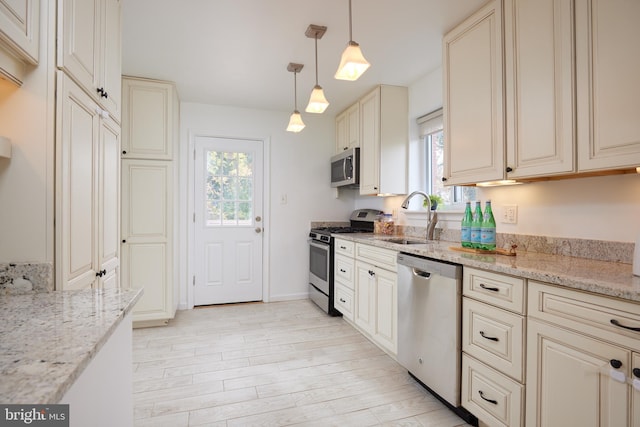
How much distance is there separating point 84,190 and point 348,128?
9.86ft

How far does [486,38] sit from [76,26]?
2.06m

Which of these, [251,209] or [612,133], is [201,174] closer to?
[251,209]

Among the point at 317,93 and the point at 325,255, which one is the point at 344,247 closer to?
the point at 325,255

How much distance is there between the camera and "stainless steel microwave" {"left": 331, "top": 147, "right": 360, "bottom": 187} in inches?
140

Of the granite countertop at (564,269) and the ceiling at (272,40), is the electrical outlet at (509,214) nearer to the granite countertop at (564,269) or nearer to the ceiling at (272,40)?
the granite countertop at (564,269)

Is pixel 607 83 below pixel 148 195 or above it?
above

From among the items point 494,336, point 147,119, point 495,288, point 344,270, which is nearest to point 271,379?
point 344,270

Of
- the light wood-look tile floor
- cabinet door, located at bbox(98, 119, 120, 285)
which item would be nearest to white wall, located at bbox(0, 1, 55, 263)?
cabinet door, located at bbox(98, 119, 120, 285)

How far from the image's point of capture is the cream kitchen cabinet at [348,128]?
3.61 m

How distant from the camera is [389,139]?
3.14 meters

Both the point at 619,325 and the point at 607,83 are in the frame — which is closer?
the point at 619,325

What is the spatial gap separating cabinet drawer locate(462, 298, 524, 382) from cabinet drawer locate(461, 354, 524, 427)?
0.15ft

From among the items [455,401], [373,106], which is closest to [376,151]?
[373,106]

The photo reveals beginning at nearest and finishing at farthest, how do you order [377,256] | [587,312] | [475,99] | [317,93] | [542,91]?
[587,312]
[542,91]
[475,99]
[317,93]
[377,256]
